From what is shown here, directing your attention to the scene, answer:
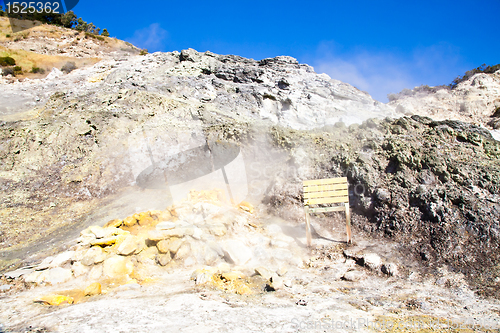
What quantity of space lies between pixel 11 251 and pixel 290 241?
744 cm

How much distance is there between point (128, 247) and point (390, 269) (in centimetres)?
547

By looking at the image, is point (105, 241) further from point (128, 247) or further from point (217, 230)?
point (217, 230)

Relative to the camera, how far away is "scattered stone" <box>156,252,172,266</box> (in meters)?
5.51

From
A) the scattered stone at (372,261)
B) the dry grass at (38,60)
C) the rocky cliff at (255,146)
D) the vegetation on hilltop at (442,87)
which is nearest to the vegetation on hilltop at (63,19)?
the dry grass at (38,60)

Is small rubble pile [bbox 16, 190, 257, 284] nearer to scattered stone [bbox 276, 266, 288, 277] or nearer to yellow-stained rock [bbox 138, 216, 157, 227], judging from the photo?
yellow-stained rock [bbox 138, 216, 157, 227]

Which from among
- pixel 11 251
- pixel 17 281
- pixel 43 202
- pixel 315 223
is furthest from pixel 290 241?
pixel 43 202

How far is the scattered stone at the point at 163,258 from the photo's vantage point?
5512 mm

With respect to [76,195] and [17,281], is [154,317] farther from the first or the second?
[76,195]

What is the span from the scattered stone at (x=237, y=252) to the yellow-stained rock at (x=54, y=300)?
9.45ft

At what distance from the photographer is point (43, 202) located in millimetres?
9656

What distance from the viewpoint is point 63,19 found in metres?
35.8

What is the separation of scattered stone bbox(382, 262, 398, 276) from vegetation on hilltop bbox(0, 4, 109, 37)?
4325 centimetres

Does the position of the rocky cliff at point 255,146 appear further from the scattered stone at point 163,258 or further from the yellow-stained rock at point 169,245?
the scattered stone at point 163,258

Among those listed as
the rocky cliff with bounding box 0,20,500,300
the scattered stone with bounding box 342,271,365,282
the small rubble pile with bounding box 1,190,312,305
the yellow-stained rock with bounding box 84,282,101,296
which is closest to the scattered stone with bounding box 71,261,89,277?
the small rubble pile with bounding box 1,190,312,305
